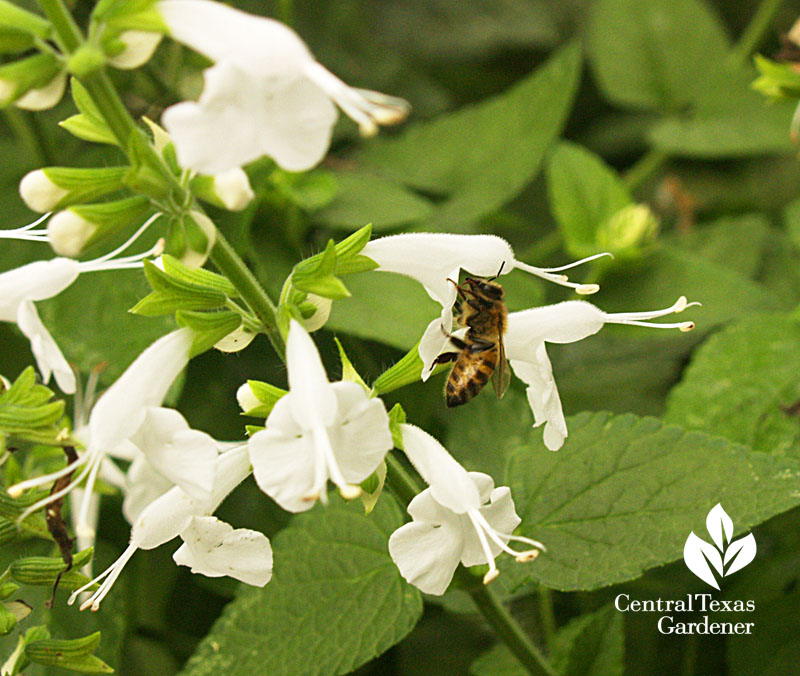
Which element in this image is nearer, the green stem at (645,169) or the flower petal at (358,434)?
the flower petal at (358,434)

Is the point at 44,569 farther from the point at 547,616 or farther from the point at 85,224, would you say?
the point at 547,616

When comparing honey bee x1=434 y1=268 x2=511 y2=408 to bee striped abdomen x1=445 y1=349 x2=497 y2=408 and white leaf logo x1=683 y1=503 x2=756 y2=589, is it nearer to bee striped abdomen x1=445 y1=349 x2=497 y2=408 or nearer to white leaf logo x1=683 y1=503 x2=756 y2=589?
bee striped abdomen x1=445 y1=349 x2=497 y2=408

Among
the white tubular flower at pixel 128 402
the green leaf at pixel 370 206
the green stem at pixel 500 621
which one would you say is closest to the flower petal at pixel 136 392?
the white tubular flower at pixel 128 402

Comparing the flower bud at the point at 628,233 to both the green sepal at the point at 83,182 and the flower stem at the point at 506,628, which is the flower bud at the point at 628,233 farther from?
the green sepal at the point at 83,182

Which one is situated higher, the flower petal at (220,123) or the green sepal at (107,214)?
the flower petal at (220,123)

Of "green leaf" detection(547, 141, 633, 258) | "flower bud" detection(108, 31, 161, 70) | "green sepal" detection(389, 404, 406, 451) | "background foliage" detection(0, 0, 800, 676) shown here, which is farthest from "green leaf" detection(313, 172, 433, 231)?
"flower bud" detection(108, 31, 161, 70)
